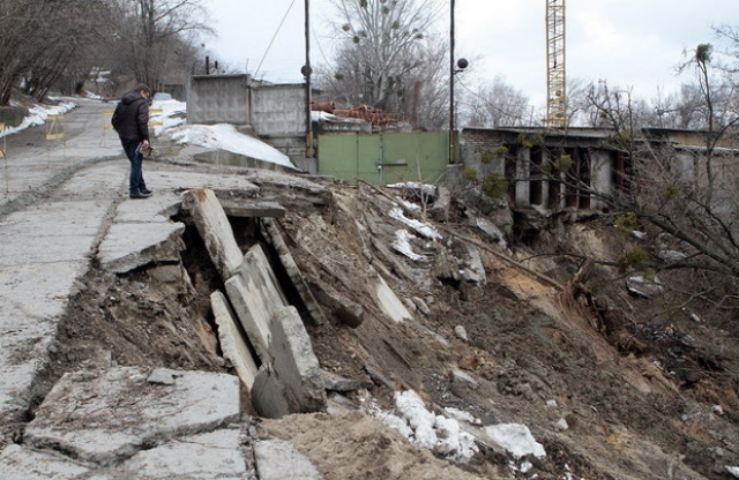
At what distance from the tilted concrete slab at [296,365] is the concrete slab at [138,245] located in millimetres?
1573

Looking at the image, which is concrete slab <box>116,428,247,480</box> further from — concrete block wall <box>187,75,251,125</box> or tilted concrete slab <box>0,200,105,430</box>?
concrete block wall <box>187,75,251,125</box>

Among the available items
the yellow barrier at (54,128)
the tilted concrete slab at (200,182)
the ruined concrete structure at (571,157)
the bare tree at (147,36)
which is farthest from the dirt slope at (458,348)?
the bare tree at (147,36)

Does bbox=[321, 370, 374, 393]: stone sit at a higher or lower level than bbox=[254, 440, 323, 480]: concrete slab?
lower

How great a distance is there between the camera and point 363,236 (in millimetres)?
9977

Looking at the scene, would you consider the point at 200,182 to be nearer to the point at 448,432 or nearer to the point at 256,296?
the point at 256,296

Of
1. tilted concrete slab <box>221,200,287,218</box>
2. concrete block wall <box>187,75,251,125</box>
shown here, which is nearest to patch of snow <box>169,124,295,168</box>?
concrete block wall <box>187,75,251,125</box>

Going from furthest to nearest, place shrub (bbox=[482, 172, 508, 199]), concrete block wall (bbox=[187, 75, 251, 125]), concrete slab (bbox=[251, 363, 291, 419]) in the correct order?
concrete block wall (bbox=[187, 75, 251, 125]) < shrub (bbox=[482, 172, 508, 199]) < concrete slab (bbox=[251, 363, 291, 419])

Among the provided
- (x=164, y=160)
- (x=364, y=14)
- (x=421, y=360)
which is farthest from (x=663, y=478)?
(x=364, y=14)

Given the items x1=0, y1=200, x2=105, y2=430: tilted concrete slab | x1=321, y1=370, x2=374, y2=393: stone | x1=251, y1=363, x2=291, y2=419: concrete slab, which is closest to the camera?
x1=0, y1=200, x2=105, y2=430: tilted concrete slab

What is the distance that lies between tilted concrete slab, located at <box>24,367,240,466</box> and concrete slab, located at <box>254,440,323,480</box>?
0.27 meters

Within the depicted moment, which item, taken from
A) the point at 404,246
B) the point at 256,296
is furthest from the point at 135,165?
the point at 404,246

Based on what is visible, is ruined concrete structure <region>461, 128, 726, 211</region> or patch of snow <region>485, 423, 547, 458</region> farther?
ruined concrete structure <region>461, 128, 726, 211</region>

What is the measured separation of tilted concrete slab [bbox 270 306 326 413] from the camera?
10.9ft

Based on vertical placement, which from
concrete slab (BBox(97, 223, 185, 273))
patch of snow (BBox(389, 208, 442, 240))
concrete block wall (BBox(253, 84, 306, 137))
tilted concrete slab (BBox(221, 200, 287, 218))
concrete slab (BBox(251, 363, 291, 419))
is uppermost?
concrete block wall (BBox(253, 84, 306, 137))
